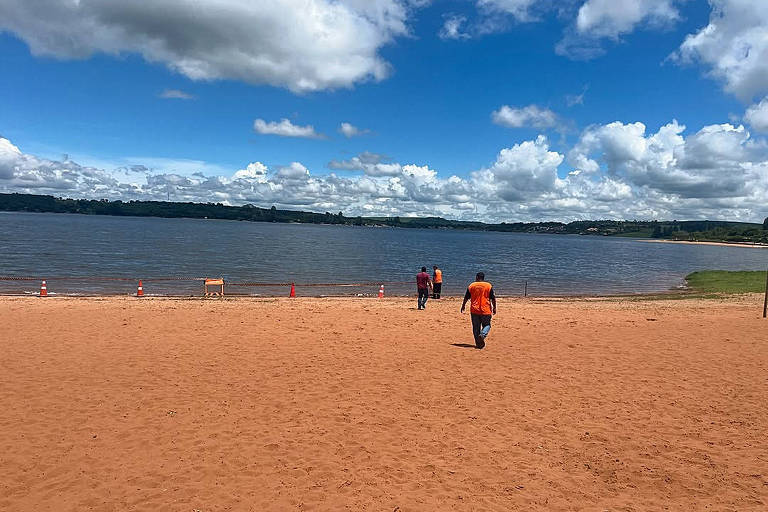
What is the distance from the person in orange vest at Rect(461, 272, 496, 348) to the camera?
13070 millimetres

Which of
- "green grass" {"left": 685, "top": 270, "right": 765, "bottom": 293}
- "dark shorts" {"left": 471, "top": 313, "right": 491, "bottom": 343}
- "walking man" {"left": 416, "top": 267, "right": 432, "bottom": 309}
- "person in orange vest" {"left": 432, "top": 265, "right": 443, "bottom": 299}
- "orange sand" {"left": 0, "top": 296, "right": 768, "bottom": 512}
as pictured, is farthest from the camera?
"green grass" {"left": 685, "top": 270, "right": 765, "bottom": 293}

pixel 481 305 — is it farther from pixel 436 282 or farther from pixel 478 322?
pixel 436 282

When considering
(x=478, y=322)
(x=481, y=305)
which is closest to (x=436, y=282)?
(x=478, y=322)

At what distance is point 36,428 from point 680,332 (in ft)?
59.0

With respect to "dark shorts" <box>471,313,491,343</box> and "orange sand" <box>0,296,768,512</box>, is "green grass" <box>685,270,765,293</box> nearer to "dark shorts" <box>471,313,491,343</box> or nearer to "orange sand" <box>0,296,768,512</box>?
"orange sand" <box>0,296,768,512</box>

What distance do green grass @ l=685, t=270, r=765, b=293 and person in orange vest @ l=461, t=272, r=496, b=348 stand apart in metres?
30.4

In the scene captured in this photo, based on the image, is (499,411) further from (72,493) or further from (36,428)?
(36,428)

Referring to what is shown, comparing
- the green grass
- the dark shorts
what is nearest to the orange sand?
the dark shorts

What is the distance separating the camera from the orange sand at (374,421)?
613cm

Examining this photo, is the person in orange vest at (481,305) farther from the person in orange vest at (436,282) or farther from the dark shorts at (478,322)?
the person in orange vest at (436,282)

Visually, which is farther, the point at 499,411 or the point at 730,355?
the point at 730,355

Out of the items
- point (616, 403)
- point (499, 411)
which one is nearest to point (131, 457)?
point (499, 411)

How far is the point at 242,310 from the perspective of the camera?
790 inches

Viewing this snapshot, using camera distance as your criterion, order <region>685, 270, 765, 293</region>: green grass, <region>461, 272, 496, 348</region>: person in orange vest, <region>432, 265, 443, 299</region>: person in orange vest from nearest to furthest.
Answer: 1. <region>461, 272, 496, 348</region>: person in orange vest
2. <region>432, 265, 443, 299</region>: person in orange vest
3. <region>685, 270, 765, 293</region>: green grass
